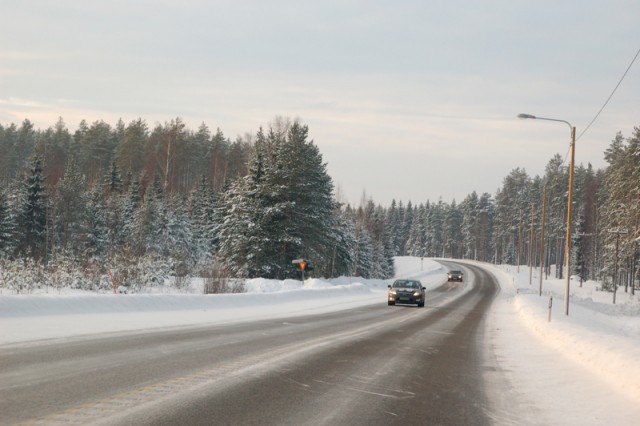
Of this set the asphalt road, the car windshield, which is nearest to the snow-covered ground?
the asphalt road

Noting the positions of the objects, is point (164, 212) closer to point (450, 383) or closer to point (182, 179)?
point (182, 179)

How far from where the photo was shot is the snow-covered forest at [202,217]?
99.6 feet

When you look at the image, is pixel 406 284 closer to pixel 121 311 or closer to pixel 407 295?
pixel 407 295

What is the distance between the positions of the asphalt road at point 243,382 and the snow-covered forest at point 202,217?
40.0 feet

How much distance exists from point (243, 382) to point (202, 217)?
216 ft

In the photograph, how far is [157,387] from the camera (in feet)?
23.6

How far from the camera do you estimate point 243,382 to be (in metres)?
7.86

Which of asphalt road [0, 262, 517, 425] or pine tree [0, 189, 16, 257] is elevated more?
pine tree [0, 189, 16, 257]

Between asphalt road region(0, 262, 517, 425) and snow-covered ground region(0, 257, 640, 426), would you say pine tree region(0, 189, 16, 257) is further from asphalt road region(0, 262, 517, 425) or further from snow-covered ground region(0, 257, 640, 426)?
asphalt road region(0, 262, 517, 425)

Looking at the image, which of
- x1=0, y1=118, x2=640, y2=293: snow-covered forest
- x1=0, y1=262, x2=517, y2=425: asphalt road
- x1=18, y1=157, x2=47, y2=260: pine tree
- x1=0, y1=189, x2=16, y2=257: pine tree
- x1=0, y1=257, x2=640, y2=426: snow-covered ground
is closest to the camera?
x1=0, y1=262, x2=517, y2=425: asphalt road

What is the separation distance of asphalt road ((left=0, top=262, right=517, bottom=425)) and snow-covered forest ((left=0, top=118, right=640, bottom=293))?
12180mm

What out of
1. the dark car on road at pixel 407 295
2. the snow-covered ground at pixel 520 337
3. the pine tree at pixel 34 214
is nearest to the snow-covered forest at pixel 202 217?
the pine tree at pixel 34 214

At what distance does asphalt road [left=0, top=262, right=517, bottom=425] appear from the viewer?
5.97 m

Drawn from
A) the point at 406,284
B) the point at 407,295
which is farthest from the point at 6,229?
the point at 407,295
